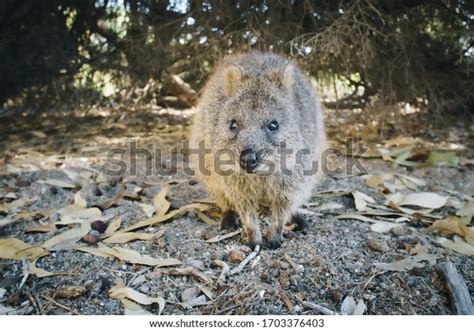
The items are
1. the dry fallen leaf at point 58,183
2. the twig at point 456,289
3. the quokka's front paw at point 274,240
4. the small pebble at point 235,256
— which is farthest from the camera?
the dry fallen leaf at point 58,183

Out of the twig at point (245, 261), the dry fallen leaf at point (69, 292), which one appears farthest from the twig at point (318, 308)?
the dry fallen leaf at point (69, 292)

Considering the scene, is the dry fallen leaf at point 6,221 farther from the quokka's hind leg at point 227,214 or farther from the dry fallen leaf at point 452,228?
the dry fallen leaf at point 452,228

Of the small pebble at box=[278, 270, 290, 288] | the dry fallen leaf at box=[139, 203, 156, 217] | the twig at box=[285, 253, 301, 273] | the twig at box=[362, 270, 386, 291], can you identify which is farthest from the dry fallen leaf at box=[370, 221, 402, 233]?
the dry fallen leaf at box=[139, 203, 156, 217]

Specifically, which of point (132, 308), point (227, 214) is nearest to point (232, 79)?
point (227, 214)

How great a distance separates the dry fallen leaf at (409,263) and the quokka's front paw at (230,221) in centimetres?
90

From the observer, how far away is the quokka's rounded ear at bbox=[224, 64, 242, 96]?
2721mm

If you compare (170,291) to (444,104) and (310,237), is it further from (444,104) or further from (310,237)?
(444,104)

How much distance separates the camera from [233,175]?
2682 millimetres

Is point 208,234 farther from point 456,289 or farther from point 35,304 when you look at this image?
point 456,289

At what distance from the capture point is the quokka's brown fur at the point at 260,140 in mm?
2518

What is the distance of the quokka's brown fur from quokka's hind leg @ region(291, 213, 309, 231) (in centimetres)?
2

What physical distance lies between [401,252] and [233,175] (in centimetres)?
95

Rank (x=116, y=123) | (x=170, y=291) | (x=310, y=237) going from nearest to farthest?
1. (x=170, y=291)
2. (x=310, y=237)
3. (x=116, y=123)
